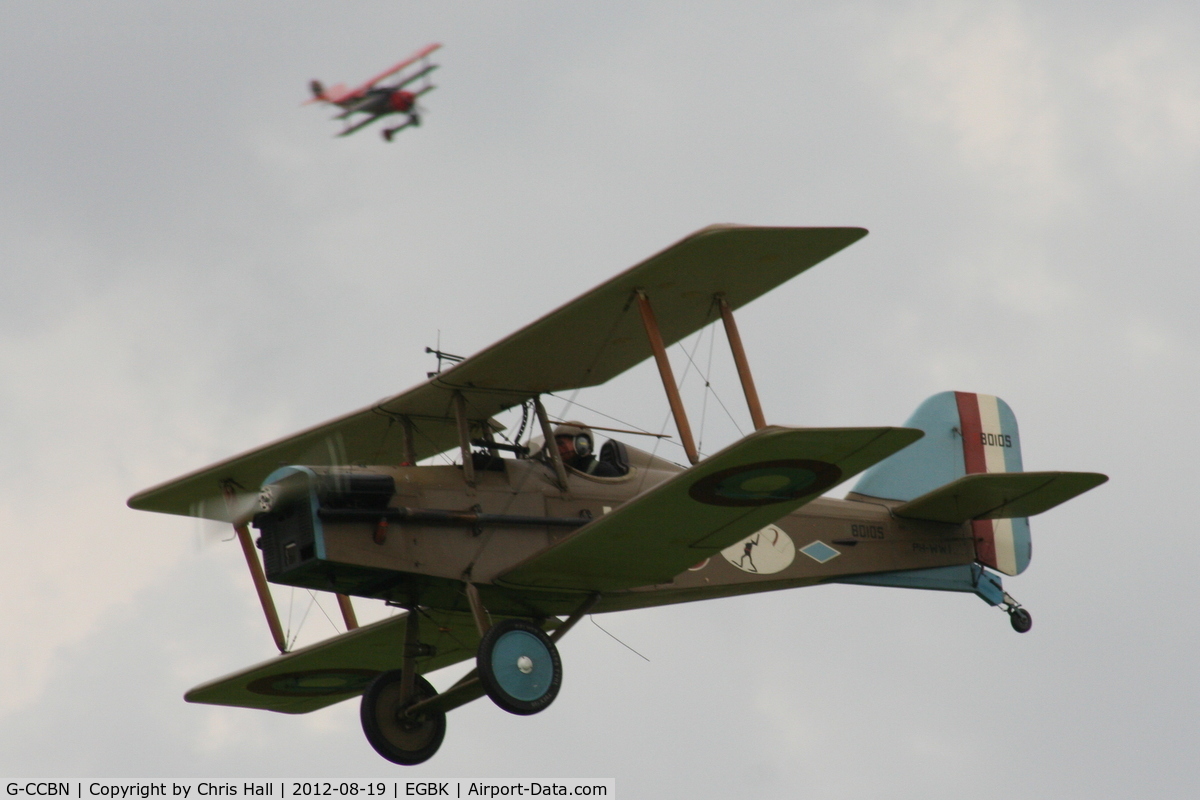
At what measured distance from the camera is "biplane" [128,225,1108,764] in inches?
482

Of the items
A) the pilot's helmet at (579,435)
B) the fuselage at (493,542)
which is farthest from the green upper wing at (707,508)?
the pilot's helmet at (579,435)

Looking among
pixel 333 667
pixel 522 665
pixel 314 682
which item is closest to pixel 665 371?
pixel 522 665

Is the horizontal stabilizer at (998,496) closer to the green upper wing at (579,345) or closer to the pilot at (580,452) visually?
the green upper wing at (579,345)

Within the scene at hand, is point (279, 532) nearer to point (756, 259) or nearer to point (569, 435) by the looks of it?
point (569, 435)

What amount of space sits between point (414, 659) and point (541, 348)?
8.26 ft

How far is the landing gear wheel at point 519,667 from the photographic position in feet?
40.4

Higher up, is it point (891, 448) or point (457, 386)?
point (457, 386)

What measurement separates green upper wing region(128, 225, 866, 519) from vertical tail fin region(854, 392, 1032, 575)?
378 cm

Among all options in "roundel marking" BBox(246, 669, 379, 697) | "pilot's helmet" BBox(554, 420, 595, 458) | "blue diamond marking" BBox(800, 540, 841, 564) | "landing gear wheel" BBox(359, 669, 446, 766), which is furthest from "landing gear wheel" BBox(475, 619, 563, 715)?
"roundel marking" BBox(246, 669, 379, 697)

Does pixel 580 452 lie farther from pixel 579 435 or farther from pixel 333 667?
pixel 333 667

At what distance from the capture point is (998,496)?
1484cm

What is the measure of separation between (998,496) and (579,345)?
13.3 feet

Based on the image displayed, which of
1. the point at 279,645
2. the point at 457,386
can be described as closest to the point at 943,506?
the point at 457,386

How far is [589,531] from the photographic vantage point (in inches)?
494
